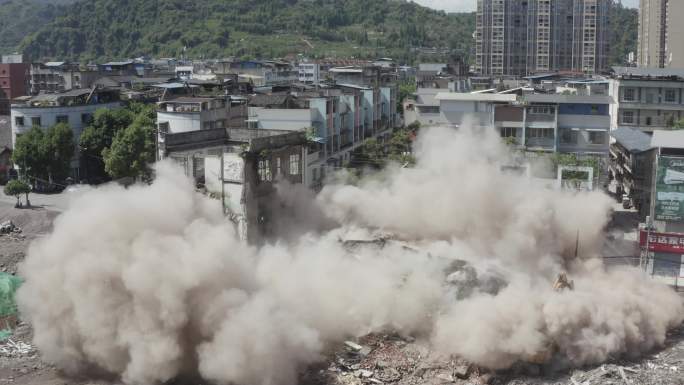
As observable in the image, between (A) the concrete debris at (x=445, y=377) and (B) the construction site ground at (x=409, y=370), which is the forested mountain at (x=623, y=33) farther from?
(A) the concrete debris at (x=445, y=377)

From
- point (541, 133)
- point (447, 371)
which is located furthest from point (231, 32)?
point (447, 371)

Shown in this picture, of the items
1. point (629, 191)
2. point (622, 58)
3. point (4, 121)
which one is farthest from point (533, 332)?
point (622, 58)

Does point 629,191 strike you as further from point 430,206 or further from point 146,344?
point 146,344

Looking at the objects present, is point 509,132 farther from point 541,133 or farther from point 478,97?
point 478,97

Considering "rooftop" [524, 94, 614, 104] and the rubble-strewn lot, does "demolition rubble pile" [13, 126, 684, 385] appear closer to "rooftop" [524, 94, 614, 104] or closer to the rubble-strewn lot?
the rubble-strewn lot

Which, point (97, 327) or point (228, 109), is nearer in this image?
point (97, 327)

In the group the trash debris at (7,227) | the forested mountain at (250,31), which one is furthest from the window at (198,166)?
the forested mountain at (250,31)
